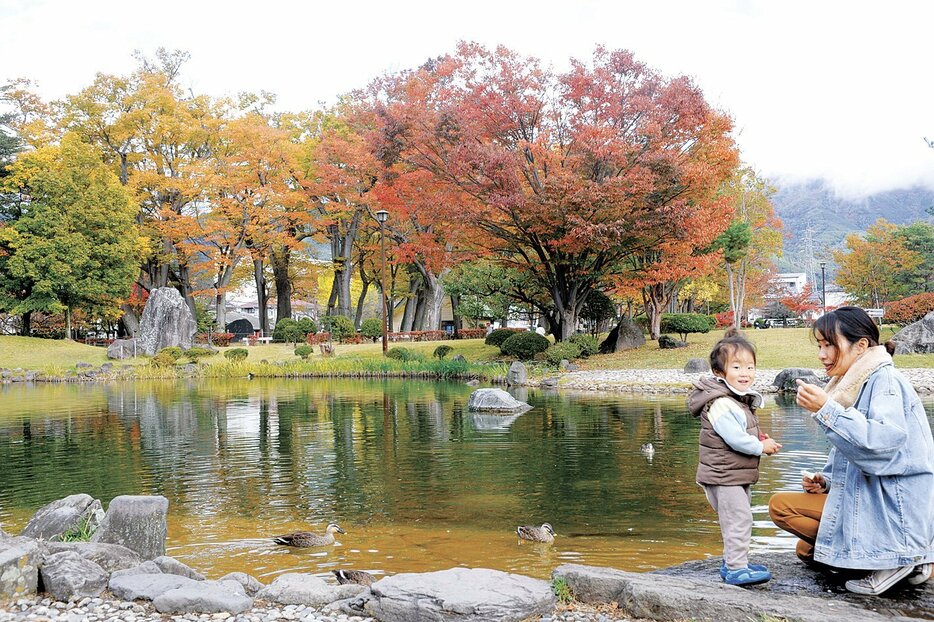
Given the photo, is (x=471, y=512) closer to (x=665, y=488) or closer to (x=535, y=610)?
(x=665, y=488)

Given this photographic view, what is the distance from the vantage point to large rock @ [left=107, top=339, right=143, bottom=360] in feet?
101

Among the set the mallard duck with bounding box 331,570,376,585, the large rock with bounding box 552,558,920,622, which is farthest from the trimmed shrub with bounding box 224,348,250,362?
the large rock with bounding box 552,558,920,622

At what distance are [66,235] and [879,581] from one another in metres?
37.3

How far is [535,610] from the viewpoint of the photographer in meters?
3.78

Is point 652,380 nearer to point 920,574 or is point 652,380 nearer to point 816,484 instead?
point 816,484

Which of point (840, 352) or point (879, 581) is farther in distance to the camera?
point (840, 352)

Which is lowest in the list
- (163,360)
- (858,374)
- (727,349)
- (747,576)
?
(747,576)

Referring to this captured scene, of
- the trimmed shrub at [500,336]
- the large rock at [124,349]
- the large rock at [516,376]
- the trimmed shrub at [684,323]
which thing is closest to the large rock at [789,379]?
the large rock at [516,376]

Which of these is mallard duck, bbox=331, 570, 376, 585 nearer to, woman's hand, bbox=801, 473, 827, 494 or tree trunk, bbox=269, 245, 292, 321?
woman's hand, bbox=801, 473, 827, 494

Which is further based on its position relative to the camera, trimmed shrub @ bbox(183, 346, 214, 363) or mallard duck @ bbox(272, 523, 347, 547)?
trimmed shrub @ bbox(183, 346, 214, 363)

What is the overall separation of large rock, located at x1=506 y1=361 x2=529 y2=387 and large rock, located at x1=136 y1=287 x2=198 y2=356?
16892 millimetres

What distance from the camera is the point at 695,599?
347cm

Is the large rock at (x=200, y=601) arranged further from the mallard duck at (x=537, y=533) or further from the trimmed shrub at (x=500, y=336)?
the trimmed shrub at (x=500, y=336)

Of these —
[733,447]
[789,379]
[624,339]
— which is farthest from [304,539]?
[624,339]
